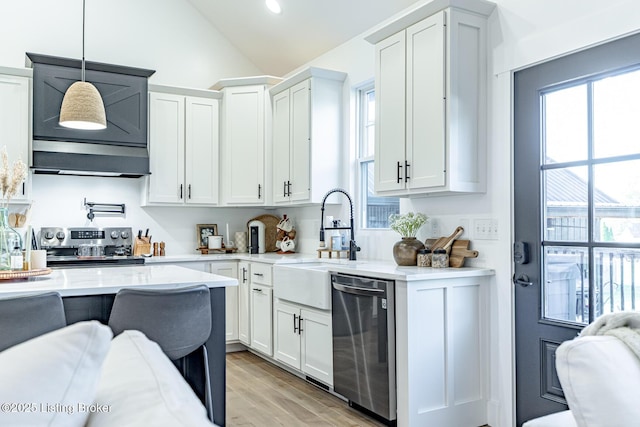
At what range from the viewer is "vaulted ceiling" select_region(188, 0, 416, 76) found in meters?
4.24

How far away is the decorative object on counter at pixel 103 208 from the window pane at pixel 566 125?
3.86m

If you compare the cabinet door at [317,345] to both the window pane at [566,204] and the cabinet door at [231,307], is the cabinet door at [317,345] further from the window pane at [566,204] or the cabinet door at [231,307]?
the window pane at [566,204]

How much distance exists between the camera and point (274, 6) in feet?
15.6

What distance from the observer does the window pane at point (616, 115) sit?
250 cm

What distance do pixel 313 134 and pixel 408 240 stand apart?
57.9 inches

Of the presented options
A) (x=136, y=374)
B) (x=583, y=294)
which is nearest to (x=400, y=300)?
(x=583, y=294)

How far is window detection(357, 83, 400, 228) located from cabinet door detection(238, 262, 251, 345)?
1.22 meters

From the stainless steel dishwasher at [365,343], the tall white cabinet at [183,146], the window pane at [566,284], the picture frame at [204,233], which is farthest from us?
the picture frame at [204,233]

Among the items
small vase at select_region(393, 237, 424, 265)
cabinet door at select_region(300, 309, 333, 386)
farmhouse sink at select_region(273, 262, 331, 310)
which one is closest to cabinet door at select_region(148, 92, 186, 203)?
farmhouse sink at select_region(273, 262, 331, 310)

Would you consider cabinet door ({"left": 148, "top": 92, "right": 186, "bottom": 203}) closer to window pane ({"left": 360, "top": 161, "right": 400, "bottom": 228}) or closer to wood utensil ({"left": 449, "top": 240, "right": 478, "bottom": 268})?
window pane ({"left": 360, "top": 161, "right": 400, "bottom": 228})

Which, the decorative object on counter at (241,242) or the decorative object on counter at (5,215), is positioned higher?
the decorative object on counter at (5,215)

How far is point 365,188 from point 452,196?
43.8 inches

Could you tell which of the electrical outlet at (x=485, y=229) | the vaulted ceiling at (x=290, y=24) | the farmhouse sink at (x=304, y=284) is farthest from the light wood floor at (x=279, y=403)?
the vaulted ceiling at (x=290, y=24)

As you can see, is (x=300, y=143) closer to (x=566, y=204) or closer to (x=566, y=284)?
(x=566, y=204)
